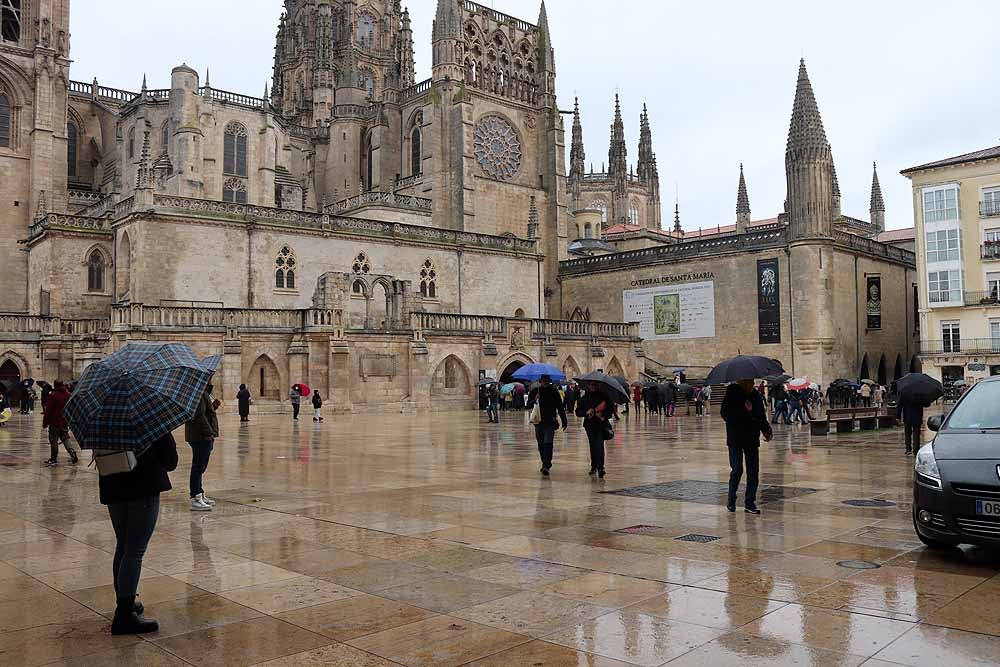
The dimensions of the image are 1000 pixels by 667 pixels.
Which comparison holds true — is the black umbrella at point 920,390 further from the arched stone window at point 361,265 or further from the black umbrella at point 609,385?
the arched stone window at point 361,265

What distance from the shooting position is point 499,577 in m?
6.25

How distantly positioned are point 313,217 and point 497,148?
1872cm

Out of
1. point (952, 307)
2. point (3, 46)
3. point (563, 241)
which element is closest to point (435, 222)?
point (563, 241)

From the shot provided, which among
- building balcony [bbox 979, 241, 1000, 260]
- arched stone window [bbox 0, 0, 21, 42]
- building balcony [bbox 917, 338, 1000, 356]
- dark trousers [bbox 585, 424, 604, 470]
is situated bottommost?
dark trousers [bbox 585, 424, 604, 470]

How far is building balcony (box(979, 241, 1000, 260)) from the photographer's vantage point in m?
41.6

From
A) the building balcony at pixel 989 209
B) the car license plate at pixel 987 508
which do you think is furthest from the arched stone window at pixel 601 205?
the car license plate at pixel 987 508

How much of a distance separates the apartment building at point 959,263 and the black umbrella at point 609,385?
34421 mm

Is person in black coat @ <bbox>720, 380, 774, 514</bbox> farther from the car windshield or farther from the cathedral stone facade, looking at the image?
the cathedral stone facade

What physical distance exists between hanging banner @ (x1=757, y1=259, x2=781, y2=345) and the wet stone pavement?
33.4 meters

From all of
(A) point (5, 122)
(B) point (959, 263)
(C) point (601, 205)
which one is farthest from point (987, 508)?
(C) point (601, 205)

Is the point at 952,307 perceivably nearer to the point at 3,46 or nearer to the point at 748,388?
the point at 748,388

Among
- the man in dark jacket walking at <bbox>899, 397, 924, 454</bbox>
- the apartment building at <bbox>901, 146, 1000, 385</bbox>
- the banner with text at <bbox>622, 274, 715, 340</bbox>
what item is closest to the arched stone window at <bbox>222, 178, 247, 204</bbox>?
the banner with text at <bbox>622, 274, 715, 340</bbox>

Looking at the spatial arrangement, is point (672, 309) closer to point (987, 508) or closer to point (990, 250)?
point (990, 250)

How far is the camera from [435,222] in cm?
5250
